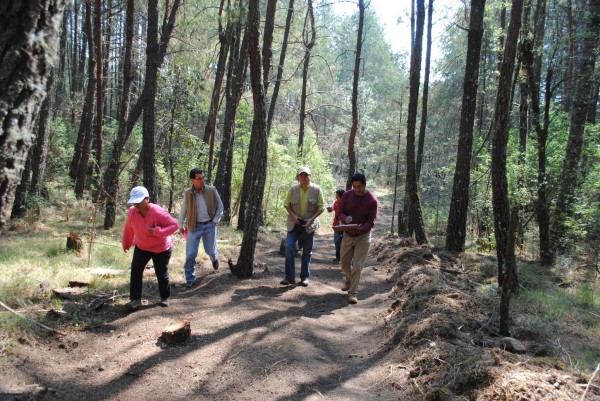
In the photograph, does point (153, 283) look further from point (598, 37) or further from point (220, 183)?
point (598, 37)

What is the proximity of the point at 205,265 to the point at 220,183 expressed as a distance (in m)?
6.38

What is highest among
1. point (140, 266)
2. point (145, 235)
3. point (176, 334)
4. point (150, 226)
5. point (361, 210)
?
point (361, 210)

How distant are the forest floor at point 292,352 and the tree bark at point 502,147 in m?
1.12

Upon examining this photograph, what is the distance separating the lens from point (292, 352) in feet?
16.5

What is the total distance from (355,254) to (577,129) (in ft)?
28.4

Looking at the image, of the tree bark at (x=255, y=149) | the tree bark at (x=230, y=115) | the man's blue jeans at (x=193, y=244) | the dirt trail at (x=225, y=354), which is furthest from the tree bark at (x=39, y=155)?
the dirt trail at (x=225, y=354)

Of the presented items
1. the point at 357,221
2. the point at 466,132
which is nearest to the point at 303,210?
the point at 357,221

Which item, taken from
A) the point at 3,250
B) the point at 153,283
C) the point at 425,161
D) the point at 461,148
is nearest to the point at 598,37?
the point at 461,148

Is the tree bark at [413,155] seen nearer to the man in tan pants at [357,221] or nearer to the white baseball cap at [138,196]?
the man in tan pants at [357,221]

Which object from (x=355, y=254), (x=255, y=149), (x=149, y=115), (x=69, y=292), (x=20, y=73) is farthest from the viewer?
(x=149, y=115)

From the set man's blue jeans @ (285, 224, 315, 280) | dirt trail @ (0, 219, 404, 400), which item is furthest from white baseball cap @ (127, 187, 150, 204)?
man's blue jeans @ (285, 224, 315, 280)

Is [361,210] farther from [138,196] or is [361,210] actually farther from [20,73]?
[20,73]

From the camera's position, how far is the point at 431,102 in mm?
33438

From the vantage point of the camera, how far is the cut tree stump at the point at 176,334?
5.05 metres
